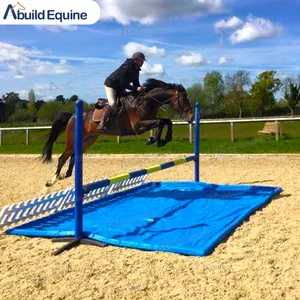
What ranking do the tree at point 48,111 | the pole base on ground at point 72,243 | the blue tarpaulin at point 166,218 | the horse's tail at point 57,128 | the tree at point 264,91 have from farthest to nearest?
the tree at point 264,91, the tree at point 48,111, the horse's tail at point 57,128, the blue tarpaulin at point 166,218, the pole base on ground at point 72,243

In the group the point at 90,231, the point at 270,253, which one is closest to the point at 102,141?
the point at 90,231

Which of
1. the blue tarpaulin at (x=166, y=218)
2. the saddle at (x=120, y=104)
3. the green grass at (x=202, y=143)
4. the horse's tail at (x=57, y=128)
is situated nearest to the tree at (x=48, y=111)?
the green grass at (x=202, y=143)

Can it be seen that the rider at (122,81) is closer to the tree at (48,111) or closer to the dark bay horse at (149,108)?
the dark bay horse at (149,108)

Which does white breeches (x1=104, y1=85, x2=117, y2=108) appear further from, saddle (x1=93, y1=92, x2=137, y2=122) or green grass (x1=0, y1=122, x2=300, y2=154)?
green grass (x1=0, y1=122, x2=300, y2=154)

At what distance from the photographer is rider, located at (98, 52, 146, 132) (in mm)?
5742

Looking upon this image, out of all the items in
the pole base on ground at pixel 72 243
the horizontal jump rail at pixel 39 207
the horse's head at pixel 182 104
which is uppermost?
the horse's head at pixel 182 104

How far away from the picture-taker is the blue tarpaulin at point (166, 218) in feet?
13.7

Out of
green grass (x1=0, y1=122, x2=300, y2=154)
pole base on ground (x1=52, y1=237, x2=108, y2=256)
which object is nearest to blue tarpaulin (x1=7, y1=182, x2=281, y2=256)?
pole base on ground (x1=52, y1=237, x2=108, y2=256)

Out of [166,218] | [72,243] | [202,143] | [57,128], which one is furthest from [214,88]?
[72,243]

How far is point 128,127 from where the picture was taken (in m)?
6.11

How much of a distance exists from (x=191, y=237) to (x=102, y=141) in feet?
44.7

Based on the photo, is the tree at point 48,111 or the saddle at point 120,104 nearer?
the saddle at point 120,104

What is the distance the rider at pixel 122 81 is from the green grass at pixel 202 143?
7635mm

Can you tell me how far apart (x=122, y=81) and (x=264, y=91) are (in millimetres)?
28344
